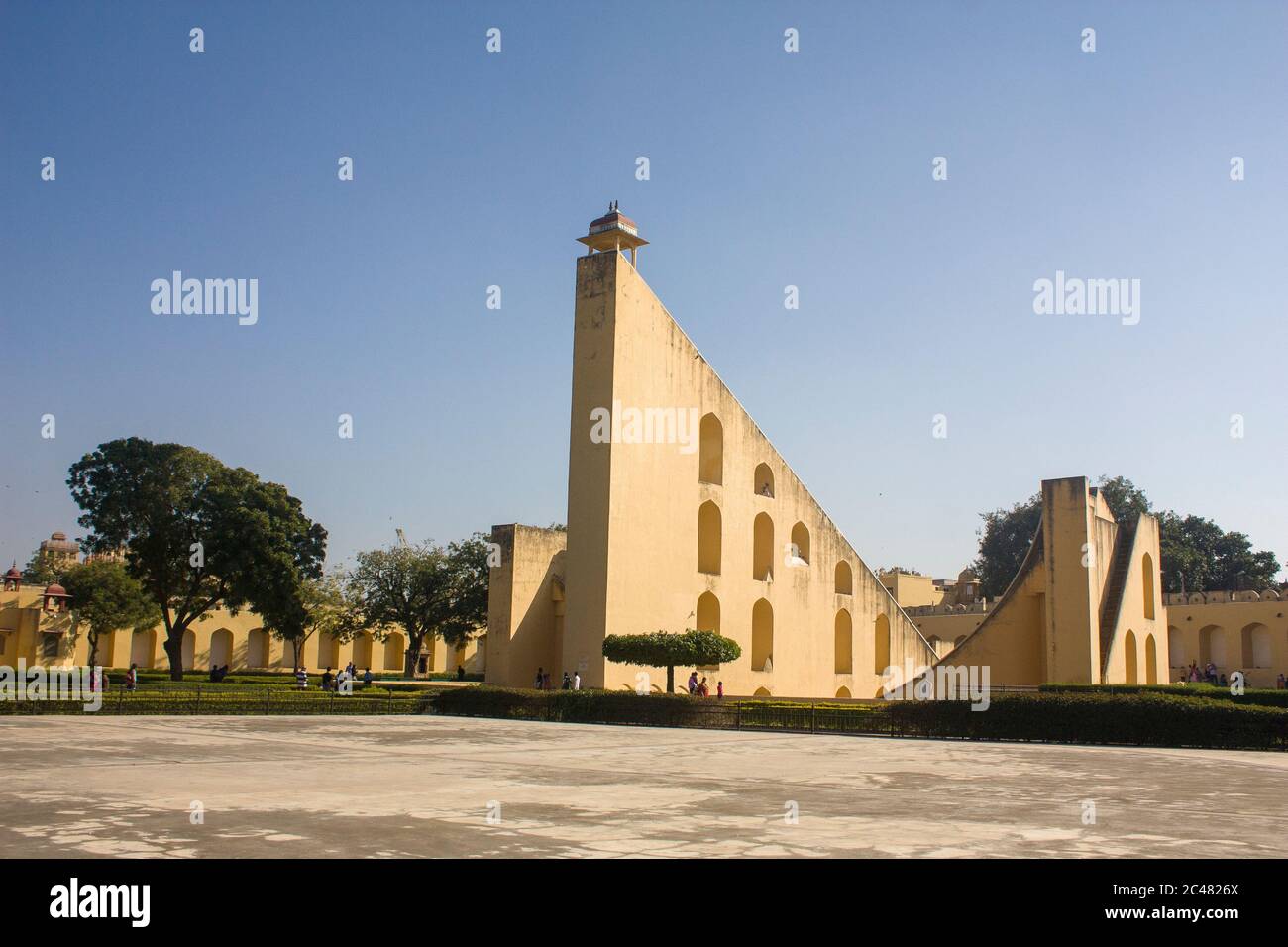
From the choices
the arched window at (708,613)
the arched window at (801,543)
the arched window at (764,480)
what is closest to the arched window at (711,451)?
the arched window at (764,480)

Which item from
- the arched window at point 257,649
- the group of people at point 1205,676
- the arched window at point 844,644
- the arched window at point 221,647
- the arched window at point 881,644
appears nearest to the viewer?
the arched window at point 844,644

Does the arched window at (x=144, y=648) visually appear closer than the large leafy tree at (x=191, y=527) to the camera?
No

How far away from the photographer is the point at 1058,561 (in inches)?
1085

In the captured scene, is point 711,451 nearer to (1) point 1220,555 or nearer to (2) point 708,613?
(2) point 708,613

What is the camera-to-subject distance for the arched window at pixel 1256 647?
40.2m

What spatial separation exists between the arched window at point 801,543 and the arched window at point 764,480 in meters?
1.80

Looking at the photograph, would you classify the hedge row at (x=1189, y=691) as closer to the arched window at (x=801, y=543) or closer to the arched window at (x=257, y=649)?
the arched window at (x=801, y=543)

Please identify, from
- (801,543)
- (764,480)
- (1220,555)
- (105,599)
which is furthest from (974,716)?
(1220,555)

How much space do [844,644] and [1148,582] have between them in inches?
383

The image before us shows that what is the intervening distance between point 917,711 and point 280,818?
13234 mm

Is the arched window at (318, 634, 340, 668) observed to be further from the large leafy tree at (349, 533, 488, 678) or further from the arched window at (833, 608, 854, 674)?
the arched window at (833, 608, 854, 674)

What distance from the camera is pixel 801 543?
31.2 meters
